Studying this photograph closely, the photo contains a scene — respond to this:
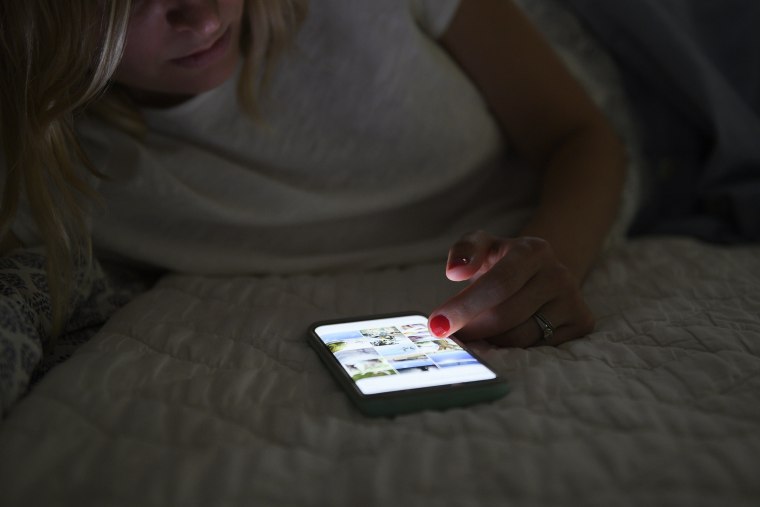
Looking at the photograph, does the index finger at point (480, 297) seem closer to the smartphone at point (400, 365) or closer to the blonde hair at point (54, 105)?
the smartphone at point (400, 365)

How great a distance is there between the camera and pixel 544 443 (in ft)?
1.38

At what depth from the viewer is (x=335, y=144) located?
0.83 meters

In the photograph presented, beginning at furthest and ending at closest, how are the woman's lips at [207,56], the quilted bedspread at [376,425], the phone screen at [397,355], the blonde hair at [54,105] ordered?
the woman's lips at [207,56] → the blonde hair at [54,105] → the phone screen at [397,355] → the quilted bedspread at [376,425]

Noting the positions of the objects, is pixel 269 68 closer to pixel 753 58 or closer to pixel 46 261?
pixel 46 261

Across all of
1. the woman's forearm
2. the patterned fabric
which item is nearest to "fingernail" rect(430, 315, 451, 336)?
the woman's forearm

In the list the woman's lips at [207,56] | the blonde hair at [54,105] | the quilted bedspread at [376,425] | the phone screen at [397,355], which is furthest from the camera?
the woman's lips at [207,56]

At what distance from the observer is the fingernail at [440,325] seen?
560 mm

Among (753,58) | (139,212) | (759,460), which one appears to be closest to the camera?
(759,460)

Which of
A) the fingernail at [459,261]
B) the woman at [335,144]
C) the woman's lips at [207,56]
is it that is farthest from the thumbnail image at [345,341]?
the woman's lips at [207,56]

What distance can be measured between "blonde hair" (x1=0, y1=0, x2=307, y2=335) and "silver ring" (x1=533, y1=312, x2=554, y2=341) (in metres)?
0.47

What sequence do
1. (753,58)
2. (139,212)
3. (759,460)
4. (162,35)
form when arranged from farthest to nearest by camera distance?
(753,58), (139,212), (162,35), (759,460)

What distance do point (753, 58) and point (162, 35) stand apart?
837mm

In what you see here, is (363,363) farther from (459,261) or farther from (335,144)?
(335,144)

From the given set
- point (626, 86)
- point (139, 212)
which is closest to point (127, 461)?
point (139, 212)
